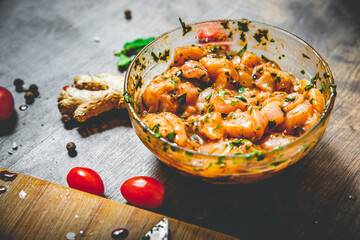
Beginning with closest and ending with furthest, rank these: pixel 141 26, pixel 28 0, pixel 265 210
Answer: pixel 265 210 → pixel 141 26 → pixel 28 0

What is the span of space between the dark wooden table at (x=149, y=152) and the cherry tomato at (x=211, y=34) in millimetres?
940

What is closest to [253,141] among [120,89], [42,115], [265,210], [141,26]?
[265,210]

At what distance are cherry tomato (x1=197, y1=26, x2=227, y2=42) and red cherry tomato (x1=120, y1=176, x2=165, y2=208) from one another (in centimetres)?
119

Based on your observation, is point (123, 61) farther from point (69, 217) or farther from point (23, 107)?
point (69, 217)

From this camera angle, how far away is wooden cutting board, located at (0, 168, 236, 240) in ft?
6.50

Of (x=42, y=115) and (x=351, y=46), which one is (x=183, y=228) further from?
(x=351, y=46)

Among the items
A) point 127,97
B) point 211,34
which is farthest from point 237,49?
point 127,97

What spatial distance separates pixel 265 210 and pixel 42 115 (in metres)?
1.93

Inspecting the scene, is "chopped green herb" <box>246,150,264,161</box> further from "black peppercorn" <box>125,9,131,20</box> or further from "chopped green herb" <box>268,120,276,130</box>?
"black peppercorn" <box>125,9,131,20</box>

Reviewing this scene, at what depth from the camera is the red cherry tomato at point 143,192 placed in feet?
7.02

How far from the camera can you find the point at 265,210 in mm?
2168

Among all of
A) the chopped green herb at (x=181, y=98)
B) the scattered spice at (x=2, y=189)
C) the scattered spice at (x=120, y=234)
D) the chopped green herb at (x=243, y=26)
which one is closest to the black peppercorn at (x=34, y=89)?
the scattered spice at (x=2, y=189)

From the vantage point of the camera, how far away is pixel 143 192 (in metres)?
2.14

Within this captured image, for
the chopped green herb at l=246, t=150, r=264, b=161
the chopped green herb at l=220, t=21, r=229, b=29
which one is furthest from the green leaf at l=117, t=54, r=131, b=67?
the chopped green herb at l=246, t=150, r=264, b=161
